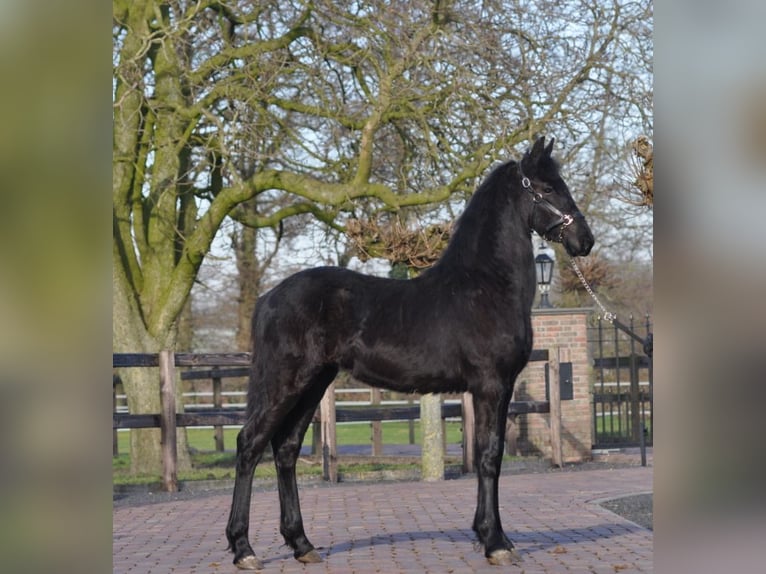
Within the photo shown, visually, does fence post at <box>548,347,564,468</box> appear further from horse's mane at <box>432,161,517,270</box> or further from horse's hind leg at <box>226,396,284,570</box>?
horse's hind leg at <box>226,396,284,570</box>

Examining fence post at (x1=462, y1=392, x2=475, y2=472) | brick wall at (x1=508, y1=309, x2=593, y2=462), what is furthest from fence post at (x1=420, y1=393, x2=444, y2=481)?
brick wall at (x1=508, y1=309, x2=593, y2=462)

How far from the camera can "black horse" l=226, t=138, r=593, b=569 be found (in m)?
6.42

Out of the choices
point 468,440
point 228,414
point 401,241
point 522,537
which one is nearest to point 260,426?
point 522,537

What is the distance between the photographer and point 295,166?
15594 millimetres

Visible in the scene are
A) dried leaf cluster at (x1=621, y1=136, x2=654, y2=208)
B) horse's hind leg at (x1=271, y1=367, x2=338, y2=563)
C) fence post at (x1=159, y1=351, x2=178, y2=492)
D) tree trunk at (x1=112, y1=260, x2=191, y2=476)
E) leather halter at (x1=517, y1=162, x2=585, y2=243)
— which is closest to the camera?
horse's hind leg at (x1=271, y1=367, x2=338, y2=563)

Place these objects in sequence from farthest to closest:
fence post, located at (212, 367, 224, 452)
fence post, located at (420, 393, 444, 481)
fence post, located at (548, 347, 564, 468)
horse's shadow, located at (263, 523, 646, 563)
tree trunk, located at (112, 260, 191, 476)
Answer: fence post, located at (212, 367, 224, 452), tree trunk, located at (112, 260, 191, 476), fence post, located at (548, 347, 564, 468), fence post, located at (420, 393, 444, 481), horse's shadow, located at (263, 523, 646, 563)

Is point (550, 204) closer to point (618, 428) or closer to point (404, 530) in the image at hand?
point (404, 530)

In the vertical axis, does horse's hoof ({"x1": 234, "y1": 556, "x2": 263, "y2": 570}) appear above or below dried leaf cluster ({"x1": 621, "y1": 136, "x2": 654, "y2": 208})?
below

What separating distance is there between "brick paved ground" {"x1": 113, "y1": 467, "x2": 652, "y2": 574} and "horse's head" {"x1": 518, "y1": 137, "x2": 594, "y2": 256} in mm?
2098

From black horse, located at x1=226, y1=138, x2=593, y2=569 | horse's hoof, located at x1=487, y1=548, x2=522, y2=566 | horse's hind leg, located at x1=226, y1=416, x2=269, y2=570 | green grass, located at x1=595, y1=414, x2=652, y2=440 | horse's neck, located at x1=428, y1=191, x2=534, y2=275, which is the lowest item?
green grass, located at x1=595, y1=414, x2=652, y2=440

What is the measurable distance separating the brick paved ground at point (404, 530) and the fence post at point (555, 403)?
4.56 ft

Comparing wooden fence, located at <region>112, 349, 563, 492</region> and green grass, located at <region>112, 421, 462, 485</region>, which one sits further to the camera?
green grass, located at <region>112, 421, 462, 485</region>

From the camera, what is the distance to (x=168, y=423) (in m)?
12.0
